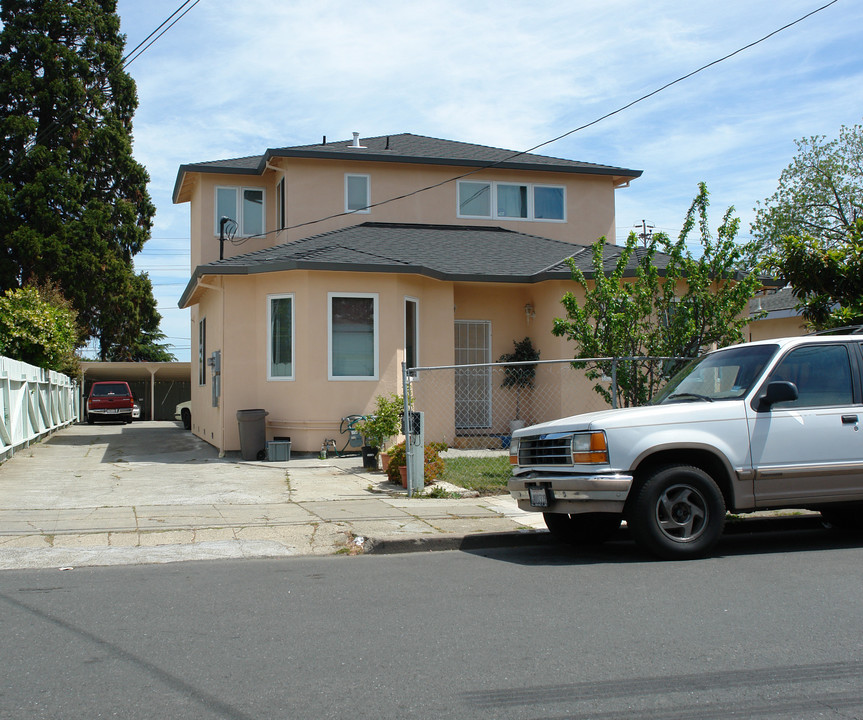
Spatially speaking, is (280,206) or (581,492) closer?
(581,492)

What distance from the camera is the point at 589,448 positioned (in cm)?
719

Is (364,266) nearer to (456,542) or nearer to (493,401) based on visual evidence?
(493,401)

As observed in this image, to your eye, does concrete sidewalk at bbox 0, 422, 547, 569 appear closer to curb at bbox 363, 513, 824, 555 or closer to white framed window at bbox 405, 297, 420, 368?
curb at bbox 363, 513, 824, 555

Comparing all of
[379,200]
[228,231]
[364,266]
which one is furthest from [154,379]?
[364,266]

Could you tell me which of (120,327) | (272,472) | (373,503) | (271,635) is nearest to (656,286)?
(373,503)

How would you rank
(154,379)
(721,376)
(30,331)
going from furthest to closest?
(154,379) → (30,331) → (721,376)

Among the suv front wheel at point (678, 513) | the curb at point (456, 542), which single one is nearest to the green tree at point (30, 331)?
the curb at point (456, 542)

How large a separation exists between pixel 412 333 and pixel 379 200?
4.90 m

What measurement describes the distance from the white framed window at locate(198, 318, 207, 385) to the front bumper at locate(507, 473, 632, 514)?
45.5 feet

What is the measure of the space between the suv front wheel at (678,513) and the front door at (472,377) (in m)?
9.84

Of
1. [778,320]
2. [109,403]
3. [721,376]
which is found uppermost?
[778,320]

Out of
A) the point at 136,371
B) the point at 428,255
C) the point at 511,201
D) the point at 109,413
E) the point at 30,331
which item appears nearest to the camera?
the point at 428,255

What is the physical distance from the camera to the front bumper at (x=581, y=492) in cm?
701

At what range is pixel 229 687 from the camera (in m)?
4.14
